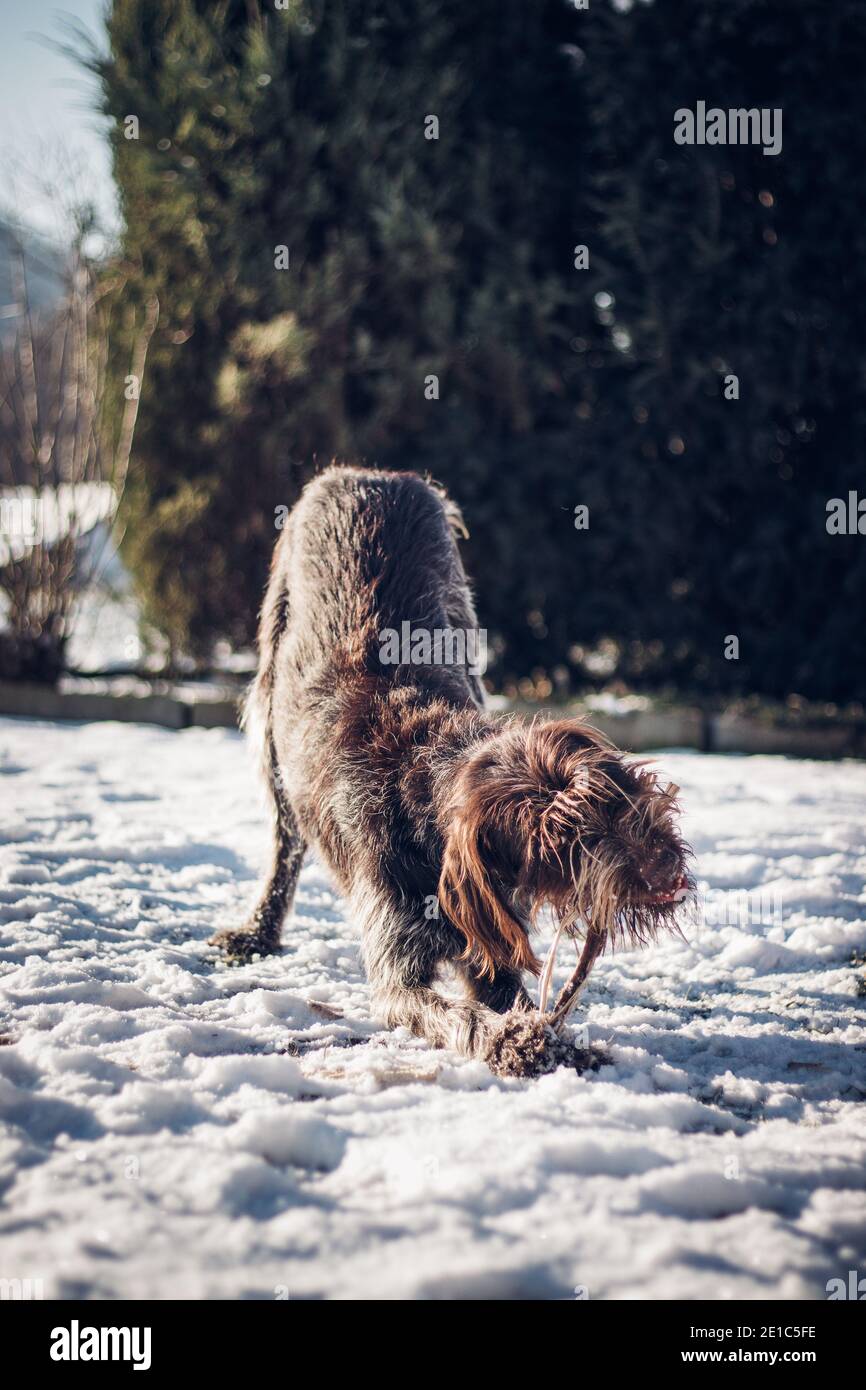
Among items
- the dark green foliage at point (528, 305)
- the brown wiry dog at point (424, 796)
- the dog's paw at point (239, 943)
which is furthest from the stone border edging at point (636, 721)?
the dog's paw at point (239, 943)

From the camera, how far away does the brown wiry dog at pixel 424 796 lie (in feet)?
8.11

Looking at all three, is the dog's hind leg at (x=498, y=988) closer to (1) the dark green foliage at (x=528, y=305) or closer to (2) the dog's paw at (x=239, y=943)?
(2) the dog's paw at (x=239, y=943)

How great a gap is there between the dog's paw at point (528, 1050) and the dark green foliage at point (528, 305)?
216 inches

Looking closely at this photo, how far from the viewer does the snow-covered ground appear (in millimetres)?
1774

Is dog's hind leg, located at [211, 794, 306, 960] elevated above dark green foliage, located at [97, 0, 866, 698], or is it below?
below

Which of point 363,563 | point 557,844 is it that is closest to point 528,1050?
point 557,844

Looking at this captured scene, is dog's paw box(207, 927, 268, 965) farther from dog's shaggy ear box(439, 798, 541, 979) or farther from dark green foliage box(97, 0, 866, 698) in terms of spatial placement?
dark green foliage box(97, 0, 866, 698)

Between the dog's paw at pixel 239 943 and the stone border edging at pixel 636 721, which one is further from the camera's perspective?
the stone border edging at pixel 636 721

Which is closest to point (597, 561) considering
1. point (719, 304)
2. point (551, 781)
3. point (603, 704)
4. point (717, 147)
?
point (603, 704)

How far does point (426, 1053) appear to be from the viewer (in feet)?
9.00

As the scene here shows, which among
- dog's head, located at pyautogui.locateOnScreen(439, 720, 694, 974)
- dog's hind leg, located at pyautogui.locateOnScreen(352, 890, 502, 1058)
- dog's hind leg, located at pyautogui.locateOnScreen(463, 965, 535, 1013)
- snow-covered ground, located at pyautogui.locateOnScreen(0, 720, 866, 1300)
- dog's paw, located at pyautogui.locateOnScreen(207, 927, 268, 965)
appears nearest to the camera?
snow-covered ground, located at pyautogui.locateOnScreen(0, 720, 866, 1300)

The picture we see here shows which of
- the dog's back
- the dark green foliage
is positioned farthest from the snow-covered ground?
the dark green foliage

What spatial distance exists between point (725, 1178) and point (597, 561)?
645cm
